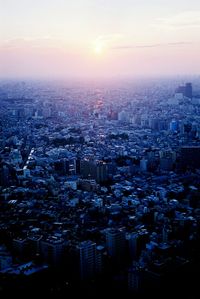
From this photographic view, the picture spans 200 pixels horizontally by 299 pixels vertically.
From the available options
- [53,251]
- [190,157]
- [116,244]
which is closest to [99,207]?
[116,244]

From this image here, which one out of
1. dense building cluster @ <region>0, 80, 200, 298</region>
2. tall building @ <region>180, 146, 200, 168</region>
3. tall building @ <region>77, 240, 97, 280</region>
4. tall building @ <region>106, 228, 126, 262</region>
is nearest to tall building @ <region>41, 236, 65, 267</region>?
dense building cluster @ <region>0, 80, 200, 298</region>

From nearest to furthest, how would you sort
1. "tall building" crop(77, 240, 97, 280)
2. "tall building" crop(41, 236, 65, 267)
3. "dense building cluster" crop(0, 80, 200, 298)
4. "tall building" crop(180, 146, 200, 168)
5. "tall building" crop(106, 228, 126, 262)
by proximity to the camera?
"dense building cluster" crop(0, 80, 200, 298) → "tall building" crop(77, 240, 97, 280) → "tall building" crop(41, 236, 65, 267) → "tall building" crop(106, 228, 126, 262) → "tall building" crop(180, 146, 200, 168)

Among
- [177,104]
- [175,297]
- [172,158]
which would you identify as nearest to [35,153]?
[172,158]

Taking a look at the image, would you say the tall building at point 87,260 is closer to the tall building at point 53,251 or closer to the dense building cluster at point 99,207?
the dense building cluster at point 99,207

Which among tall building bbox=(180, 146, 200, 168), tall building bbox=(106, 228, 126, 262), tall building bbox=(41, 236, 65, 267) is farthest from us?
tall building bbox=(180, 146, 200, 168)

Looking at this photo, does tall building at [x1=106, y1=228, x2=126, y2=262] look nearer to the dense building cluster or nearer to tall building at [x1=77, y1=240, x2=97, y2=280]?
the dense building cluster

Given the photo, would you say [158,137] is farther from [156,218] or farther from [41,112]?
[156,218]

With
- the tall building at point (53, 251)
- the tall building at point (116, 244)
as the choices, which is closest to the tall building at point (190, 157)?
the tall building at point (116, 244)

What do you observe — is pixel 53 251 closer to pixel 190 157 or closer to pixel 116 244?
pixel 116 244

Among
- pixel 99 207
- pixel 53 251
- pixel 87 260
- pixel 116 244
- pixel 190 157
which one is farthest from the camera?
pixel 190 157
